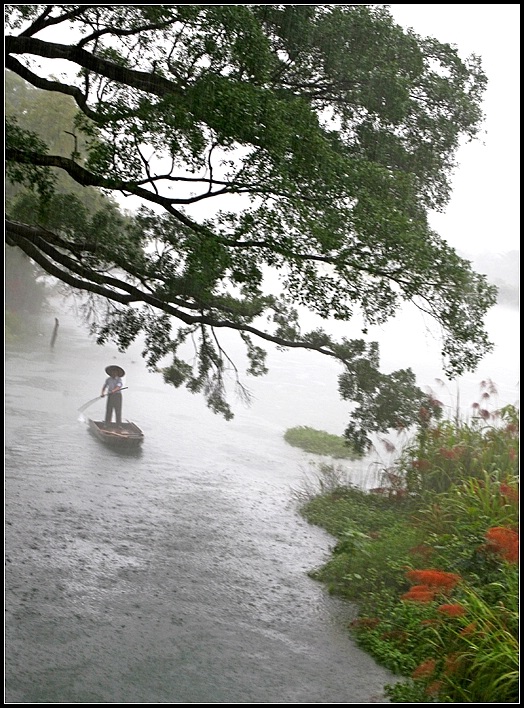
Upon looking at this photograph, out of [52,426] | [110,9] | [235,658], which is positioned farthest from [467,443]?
[110,9]

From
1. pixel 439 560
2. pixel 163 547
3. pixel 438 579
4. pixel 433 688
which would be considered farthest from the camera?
pixel 163 547

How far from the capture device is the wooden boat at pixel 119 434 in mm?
3129

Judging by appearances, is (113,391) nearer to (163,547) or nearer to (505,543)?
(163,547)

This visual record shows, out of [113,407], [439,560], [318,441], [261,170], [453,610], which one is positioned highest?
[261,170]

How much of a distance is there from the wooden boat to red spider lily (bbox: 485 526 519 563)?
58.2 inches

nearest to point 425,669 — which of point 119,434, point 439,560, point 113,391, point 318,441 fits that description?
point 439,560

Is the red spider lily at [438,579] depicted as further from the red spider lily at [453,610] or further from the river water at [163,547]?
the river water at [163,547]

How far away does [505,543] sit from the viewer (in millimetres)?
2715

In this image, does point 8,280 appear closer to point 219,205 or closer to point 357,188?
point 219,205

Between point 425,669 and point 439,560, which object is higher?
point 439,560

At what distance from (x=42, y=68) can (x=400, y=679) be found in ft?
9.37

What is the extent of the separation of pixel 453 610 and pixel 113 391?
1.63 m

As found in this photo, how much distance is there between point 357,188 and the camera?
119 inches

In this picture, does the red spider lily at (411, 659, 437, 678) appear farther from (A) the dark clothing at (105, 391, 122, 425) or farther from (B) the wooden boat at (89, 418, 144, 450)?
(A) the dark clothing at (105, 391, 122, 425)
